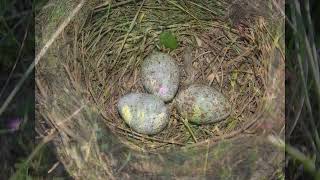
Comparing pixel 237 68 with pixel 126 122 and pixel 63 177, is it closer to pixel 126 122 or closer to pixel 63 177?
pixel 126 122

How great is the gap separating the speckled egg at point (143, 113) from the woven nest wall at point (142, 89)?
0.07 feet

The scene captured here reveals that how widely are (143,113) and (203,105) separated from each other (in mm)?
137

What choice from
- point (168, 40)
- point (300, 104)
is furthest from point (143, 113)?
point (300, 104)

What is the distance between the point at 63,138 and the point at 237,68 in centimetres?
46

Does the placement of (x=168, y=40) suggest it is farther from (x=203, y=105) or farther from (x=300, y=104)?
(x=300, y=104)

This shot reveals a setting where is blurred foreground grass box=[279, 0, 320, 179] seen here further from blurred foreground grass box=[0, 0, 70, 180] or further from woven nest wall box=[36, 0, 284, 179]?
blurred foreground grass box=[0, 0, 70, 180]

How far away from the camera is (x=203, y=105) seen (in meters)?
1.53

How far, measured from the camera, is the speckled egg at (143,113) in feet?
4.94

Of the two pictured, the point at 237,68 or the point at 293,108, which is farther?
the point at 237,68

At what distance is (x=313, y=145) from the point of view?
1.37 metres

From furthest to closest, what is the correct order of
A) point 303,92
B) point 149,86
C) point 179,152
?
1. point 149,86
2. point 179,152
3. point 303,92

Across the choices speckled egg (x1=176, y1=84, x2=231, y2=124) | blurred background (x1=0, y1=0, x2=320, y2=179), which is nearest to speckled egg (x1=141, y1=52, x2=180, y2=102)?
speckled egg (x1=176, y1=84, x2=231, y2=124)

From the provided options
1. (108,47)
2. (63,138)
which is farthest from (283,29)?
(63,138)

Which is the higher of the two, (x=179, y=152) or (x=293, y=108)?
(x=293, y=108)
